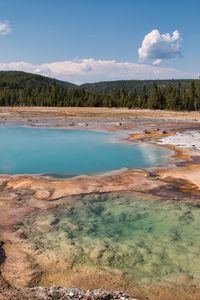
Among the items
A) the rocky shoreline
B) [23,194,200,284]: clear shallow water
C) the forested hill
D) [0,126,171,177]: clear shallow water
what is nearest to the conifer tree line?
the forested hill

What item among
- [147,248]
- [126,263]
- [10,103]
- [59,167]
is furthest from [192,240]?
[10,103]

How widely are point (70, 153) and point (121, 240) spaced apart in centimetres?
2213

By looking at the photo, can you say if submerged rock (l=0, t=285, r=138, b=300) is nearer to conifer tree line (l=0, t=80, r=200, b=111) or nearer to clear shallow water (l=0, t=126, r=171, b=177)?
clear shallow water (l=0, t=126, r=171, b=177)

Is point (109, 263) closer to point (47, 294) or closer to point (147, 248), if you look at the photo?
point (147, 248)

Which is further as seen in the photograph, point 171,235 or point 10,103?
point 10,103

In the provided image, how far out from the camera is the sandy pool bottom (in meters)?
12.6

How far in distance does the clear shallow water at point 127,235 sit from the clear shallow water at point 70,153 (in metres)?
7.98

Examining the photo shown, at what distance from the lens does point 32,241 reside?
15.0m

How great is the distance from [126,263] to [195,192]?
368 inches

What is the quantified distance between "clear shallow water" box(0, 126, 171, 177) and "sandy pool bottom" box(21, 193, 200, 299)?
8149 millimetres

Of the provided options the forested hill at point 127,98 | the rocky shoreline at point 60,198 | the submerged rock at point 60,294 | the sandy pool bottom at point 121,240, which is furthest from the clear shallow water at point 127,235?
the forested hill at point 127,98

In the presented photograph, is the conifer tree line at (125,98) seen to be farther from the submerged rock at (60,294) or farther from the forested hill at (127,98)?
the submerged rock at (60,294)

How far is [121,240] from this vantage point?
49.9ft

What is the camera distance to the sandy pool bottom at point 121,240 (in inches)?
497
